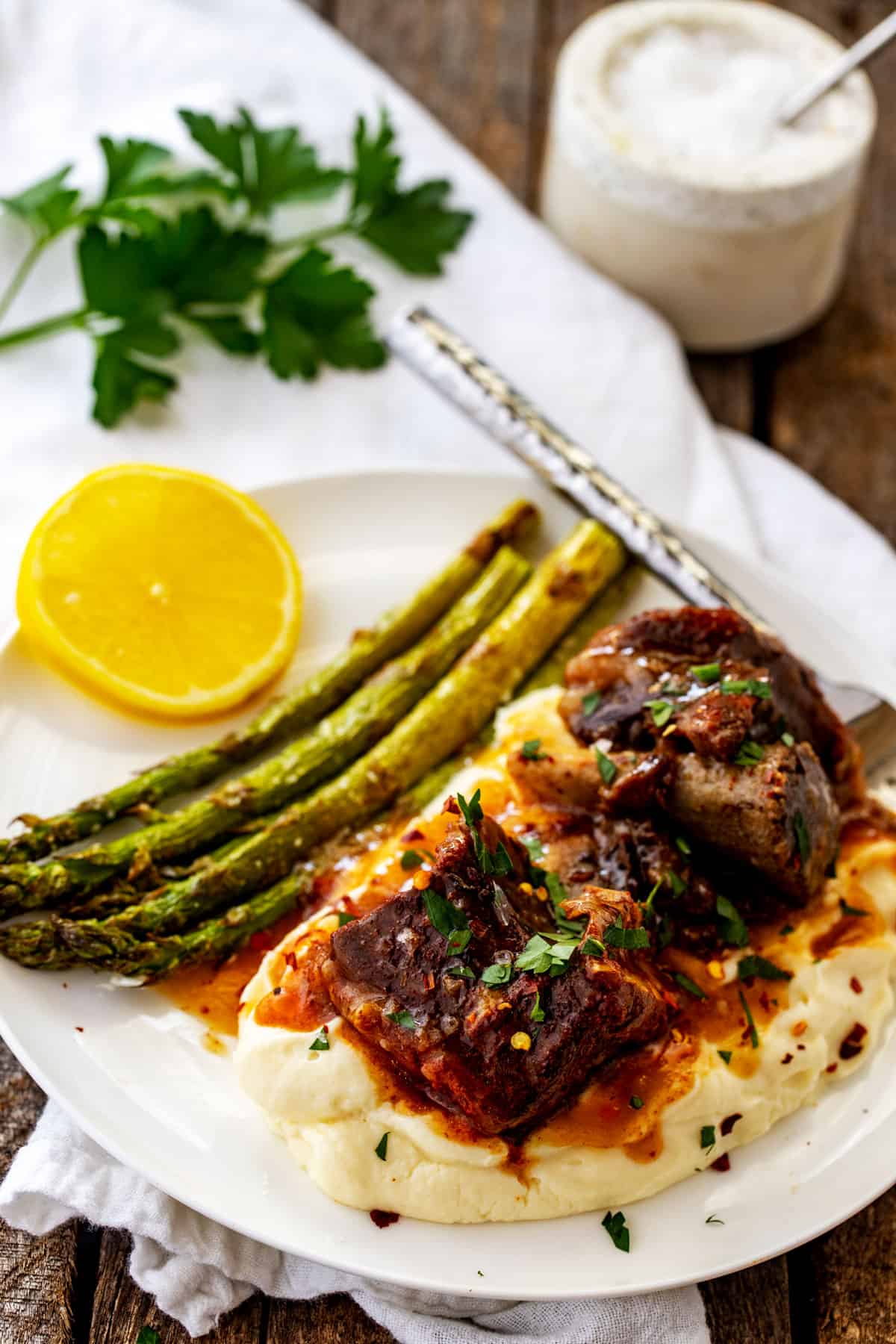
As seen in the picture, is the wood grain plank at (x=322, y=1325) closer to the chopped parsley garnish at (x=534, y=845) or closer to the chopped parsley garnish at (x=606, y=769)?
the chopped parsley garnish at (x=534, y=845)

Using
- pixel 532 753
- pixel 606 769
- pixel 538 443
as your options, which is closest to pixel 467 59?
pixel 538 443

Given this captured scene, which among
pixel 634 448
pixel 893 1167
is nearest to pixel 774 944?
pixel 893 1167

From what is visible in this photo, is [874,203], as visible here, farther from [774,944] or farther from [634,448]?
[774,944]

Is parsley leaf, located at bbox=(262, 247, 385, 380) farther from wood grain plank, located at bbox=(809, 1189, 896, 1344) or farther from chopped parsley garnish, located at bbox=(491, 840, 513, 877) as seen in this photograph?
wood grain plank, located at bbox=(809, 1189, 896, 1344)

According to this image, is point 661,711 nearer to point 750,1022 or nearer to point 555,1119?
point 750,1022

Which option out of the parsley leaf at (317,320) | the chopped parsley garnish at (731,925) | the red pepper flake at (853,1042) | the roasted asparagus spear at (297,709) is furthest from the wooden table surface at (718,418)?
the parsley leaf at (317,320)

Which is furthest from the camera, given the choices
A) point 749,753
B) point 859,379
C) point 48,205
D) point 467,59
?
point 467,59
